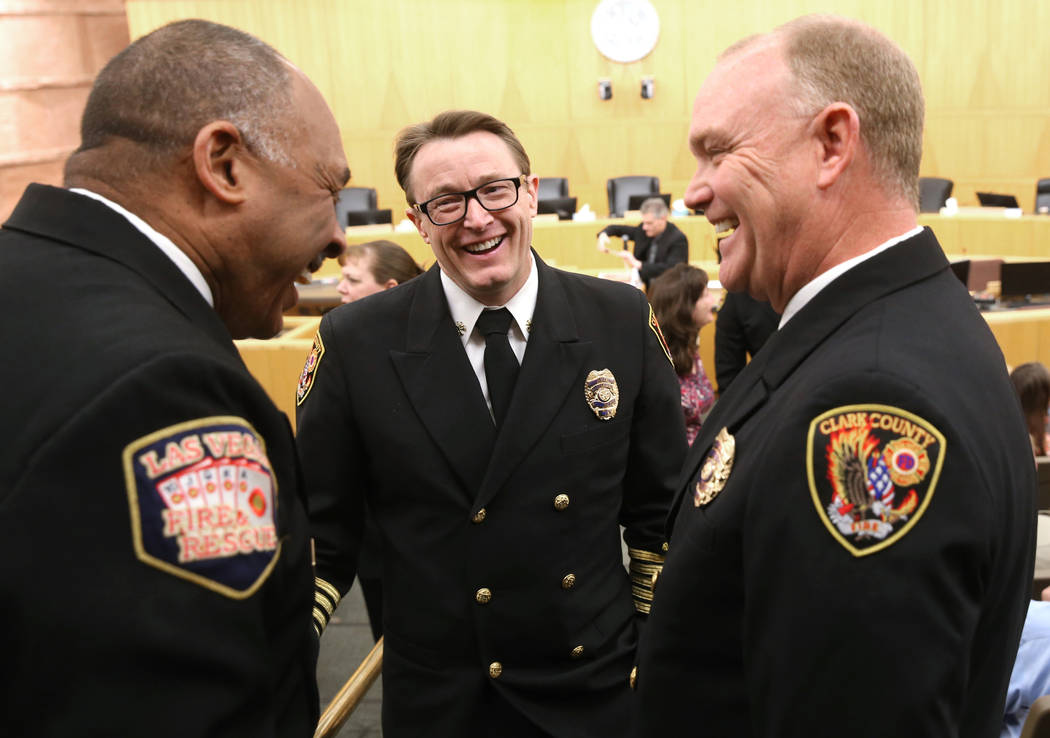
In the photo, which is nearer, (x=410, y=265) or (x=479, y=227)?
(x=479, y=227)

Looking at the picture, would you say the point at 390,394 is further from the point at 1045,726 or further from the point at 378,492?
the point at 1045,726

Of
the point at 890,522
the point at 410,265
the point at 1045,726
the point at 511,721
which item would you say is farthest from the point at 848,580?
the point at 410,265

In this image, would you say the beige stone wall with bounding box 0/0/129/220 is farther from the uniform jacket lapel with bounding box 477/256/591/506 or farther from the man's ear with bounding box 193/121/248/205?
the man's ear with bounding box 193/121/248/205

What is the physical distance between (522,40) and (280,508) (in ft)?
40.8

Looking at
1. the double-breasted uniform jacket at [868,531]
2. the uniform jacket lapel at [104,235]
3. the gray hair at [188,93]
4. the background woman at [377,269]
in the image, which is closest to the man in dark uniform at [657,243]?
the background woman at [377,269]

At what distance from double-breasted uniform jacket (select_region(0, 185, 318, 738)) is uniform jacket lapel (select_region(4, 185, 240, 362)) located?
0.02 meters

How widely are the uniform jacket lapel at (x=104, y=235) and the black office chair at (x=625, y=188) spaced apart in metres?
10.3

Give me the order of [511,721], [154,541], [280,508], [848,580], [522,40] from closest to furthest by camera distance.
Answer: [154,541]
[848,580]
[280,508]
[511,721]
[522,40]

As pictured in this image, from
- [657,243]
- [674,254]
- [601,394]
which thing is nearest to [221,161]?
[601,394]

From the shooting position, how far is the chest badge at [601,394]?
196 centimetres

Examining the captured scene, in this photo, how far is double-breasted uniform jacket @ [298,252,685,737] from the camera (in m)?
1.87

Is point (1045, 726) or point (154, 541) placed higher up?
point (154, 541)

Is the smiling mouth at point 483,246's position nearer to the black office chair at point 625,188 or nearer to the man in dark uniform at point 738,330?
the man in dark uniform at point 738,330

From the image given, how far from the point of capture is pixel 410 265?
363 cm
